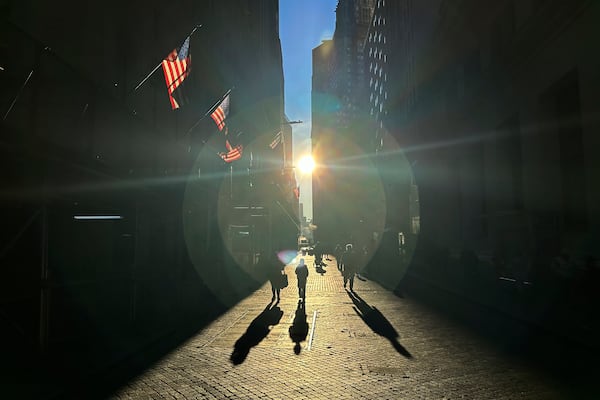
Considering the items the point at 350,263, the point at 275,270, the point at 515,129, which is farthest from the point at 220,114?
the point at 515,129

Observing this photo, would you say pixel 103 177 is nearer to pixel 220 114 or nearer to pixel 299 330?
pixel 299 330

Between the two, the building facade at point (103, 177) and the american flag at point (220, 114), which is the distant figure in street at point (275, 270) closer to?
the building facade at point (103, 177)

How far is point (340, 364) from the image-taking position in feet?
26.2

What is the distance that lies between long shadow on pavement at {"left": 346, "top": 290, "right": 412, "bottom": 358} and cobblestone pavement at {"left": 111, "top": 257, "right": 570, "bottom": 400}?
0.09 feet

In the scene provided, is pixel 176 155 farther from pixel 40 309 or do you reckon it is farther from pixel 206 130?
pixel 40 309

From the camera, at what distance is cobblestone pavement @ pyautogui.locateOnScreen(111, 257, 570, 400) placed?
641 centimetres

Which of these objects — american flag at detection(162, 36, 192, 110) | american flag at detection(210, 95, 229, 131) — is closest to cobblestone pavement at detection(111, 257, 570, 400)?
american flag at detection(162, 36, 192, 110)

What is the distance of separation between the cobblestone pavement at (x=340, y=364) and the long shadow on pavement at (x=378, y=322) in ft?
0.09

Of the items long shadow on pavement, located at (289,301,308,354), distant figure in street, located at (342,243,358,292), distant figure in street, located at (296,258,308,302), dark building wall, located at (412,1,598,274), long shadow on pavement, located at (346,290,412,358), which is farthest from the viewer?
distant figure in street, located at (342,243,358,292)

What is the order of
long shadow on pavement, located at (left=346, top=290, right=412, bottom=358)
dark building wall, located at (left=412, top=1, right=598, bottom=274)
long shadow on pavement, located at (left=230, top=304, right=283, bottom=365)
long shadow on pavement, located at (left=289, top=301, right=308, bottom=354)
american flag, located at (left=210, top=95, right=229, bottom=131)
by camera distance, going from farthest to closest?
american flag, located at (left=210, top=95, right=229, bottom=131) → dark building wall, located at (left=412, top=1, right=598, bottom=274) → long shadow on pavement, located at (left=289, top=301, right=308, bottom=354) → long shadow on pavement, located at (left=346, top=290, right=412, bottom=358) → long shadow on pavement, located at (left=230, top=304, right=283, bottom=365)

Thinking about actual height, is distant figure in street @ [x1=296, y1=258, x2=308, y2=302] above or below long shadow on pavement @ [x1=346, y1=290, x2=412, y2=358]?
above

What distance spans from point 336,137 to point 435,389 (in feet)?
514

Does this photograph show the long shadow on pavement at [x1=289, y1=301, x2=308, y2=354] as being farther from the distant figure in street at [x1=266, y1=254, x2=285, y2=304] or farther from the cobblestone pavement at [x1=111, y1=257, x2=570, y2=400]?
the distant figure in street at [x1=266, y1=254, x2=285, y2=304]

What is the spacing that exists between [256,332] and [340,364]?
3.72m
